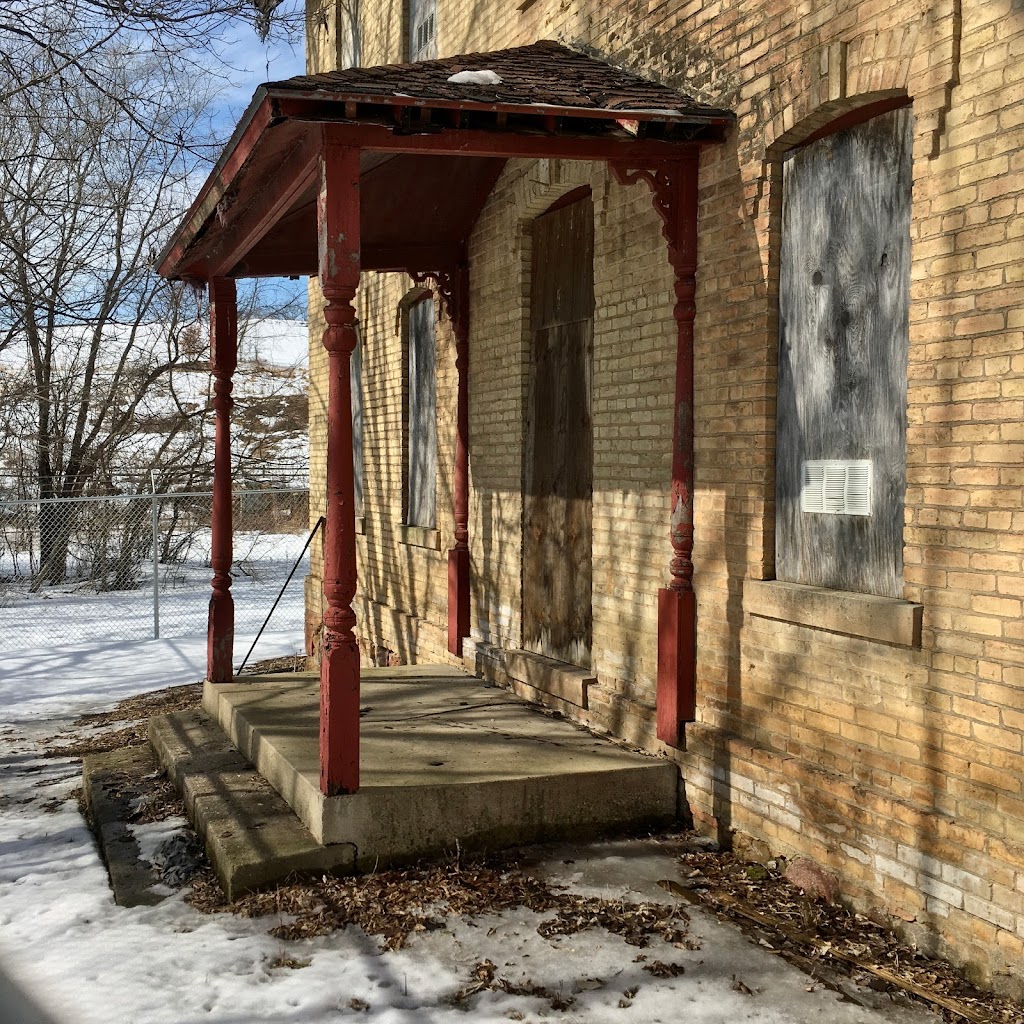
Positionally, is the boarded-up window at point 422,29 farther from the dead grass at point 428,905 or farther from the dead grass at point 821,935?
the dead grass at point 821,935

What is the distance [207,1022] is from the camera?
3830 mm

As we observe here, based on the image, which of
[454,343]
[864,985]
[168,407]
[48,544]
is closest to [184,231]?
[454,343]

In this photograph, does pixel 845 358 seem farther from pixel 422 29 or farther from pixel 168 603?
pixel 168 603

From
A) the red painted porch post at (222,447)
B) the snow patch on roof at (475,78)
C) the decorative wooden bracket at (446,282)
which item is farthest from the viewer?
the decorative wooden bracket at (446,282)

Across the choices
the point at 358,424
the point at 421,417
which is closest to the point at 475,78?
the point at 421,417

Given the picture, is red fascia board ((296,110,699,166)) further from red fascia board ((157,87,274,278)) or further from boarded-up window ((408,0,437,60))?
boarded-up window ((408,0,437,60))

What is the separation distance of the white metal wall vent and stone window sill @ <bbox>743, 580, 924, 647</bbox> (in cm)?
38

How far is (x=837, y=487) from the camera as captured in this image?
16.1ft

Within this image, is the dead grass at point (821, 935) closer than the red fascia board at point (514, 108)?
Yes

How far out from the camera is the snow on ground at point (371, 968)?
3.87m

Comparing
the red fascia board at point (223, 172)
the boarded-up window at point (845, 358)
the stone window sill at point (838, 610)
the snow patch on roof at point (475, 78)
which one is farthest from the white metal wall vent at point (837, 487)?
the red fascia board at point (223, 172)

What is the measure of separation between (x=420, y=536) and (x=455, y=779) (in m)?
4.67

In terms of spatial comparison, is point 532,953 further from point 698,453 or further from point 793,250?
point 793,250

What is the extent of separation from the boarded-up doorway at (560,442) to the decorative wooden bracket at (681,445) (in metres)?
1.32
